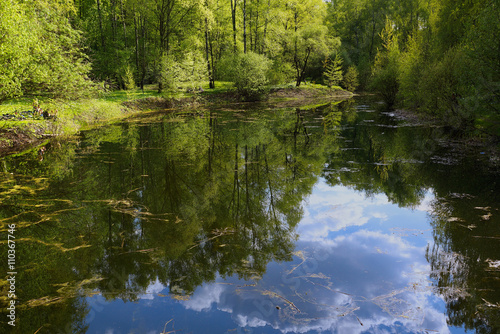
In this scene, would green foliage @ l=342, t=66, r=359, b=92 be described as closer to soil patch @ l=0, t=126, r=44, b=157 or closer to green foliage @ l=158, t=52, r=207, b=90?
green foliage @ l=158, t=52, r=207, b=90

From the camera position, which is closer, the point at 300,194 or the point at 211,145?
the point at 300,194

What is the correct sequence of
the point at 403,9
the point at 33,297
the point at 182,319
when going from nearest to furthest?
the point at 182,319 → the point at 33,297 → the point at 403,9

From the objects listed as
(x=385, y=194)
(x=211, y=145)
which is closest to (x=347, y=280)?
(x=385, y=194)

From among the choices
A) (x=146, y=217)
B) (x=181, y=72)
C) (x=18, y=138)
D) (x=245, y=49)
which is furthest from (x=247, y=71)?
(x=146, y=217)

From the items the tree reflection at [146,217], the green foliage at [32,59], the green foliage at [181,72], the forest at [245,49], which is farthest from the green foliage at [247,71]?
the tree reflection at [146,217]

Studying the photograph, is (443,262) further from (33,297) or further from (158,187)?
(158,187)

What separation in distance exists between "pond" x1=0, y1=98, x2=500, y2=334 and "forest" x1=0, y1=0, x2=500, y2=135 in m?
4.85

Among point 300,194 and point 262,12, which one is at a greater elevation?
point 262,12

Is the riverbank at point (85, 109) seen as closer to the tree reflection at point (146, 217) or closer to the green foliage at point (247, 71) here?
the green foliage at point (247, 71)

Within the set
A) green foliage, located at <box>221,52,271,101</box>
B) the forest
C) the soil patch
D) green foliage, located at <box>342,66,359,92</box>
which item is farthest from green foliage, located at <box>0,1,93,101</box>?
green foliage, located at <box>342,66,359,92</box>

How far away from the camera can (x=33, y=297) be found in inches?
183

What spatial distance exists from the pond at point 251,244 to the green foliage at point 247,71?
2675 cm

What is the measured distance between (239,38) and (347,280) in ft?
155

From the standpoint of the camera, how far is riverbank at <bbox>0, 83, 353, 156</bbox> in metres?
15.4
